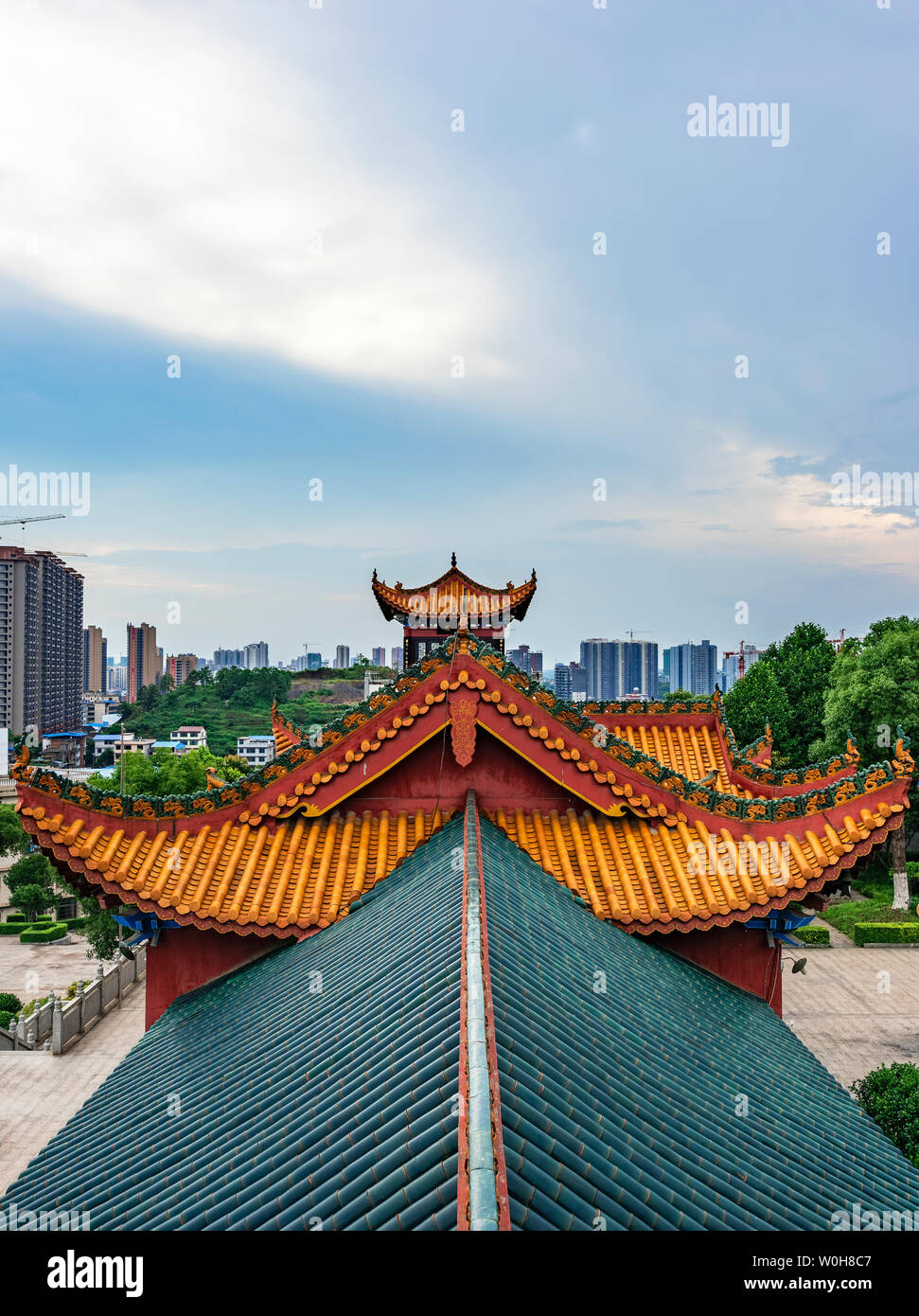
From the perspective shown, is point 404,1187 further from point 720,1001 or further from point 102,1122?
point 720,1001

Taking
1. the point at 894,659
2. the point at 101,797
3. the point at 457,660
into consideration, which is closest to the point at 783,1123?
the point at 457,660

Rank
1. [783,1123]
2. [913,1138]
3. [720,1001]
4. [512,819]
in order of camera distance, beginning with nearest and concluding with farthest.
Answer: [783,1123]
[720,1001]
[512,819]
[913,1138]

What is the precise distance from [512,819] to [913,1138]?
10.3 m

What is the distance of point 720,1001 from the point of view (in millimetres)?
7727

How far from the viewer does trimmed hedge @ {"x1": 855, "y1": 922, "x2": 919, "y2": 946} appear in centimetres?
3075

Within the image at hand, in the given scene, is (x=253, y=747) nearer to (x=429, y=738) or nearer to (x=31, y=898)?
(x=31, y=898)

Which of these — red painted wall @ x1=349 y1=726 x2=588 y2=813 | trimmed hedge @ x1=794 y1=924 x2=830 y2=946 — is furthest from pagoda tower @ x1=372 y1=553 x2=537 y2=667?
trimmed hedge @ x1=794 y1=924 x2=830 y2=946

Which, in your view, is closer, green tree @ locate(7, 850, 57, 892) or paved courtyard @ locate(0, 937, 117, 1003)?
paved courtyard @ locate(0, 937, 117, 1003)

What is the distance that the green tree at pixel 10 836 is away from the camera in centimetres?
4309

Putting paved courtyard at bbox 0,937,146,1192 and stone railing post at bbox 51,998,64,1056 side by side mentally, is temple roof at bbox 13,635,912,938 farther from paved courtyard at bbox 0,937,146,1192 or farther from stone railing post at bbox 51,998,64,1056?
stone railing post at bbox 51,998,64,1056

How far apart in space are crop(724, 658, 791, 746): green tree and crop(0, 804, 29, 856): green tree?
39106mm

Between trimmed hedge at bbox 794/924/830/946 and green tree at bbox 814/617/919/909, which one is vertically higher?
green tree at bbox 814/617/919/909

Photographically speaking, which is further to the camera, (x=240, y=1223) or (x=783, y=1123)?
(x=783, y=1123)

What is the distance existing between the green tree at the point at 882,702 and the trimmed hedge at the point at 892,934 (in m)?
2.67
